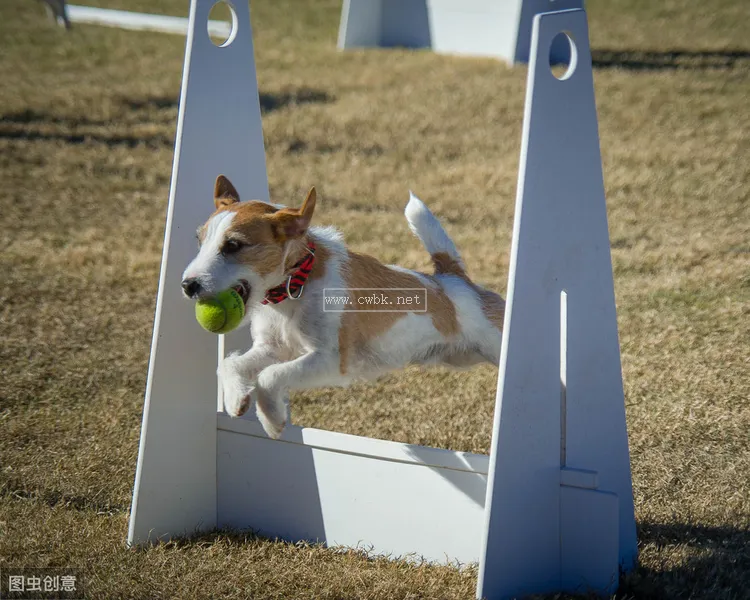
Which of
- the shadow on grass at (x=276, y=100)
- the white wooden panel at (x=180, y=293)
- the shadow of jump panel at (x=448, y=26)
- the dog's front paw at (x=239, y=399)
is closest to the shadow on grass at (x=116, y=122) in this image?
the shadow on grass at (x=276, y=100)

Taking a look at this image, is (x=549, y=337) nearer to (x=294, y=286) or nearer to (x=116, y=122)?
(x=294, y=286)

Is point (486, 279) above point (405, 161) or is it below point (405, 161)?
below

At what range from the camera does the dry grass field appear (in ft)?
10.6

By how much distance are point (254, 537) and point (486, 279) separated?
3.01 m

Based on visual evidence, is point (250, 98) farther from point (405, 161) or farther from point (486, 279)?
point (405, 161)

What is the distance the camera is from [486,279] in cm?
601

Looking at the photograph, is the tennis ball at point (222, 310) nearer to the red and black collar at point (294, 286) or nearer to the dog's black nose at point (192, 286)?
the dog's black nose at point (192, 286)

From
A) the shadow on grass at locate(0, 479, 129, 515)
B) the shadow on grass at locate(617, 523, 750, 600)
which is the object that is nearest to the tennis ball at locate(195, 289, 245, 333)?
the shadow on grass at locate(0, 479, 129, 515)

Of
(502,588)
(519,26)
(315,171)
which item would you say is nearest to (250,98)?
(502,588)

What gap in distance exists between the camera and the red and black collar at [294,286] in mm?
2857

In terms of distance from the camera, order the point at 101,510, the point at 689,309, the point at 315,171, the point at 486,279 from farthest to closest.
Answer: the point at 315,171, the point at 486,279, the point at 689,309, the point at 101,510

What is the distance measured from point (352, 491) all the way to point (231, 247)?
1.00 meters

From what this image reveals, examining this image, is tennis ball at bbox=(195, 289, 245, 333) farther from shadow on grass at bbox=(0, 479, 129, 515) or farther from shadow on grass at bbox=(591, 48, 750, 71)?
shadow on grass at bbox=(591, 48, 750, 71)

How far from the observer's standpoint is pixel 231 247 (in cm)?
271
